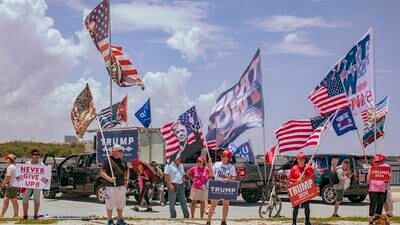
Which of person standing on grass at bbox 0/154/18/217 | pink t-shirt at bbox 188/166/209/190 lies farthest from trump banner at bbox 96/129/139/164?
pink t-shirt at bbox 188/166/209/190

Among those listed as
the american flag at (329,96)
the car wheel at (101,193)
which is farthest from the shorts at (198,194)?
the car wheel at (101,193)

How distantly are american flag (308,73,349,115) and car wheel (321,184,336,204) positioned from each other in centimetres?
649

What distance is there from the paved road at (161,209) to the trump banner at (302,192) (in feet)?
13.3

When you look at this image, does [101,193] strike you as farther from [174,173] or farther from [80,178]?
[174,173]

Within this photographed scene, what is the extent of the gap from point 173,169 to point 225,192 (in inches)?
103

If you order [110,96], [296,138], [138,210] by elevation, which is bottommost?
[138,210]

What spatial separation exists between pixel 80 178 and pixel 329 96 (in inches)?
385

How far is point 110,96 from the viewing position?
22.7 meters

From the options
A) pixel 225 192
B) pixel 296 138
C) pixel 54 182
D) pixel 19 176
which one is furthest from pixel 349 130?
pixel 54 182

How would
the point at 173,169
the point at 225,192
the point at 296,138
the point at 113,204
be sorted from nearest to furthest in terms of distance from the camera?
the point at 113,204, the point at 225,192, the point at 173,169, the point at 296,138

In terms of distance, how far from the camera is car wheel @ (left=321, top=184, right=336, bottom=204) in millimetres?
22047

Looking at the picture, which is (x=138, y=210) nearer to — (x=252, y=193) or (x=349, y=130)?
(x=252, y=193)

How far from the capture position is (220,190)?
13445 millimetres

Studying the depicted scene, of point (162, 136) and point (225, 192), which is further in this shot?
Answer: point (162, 136)
